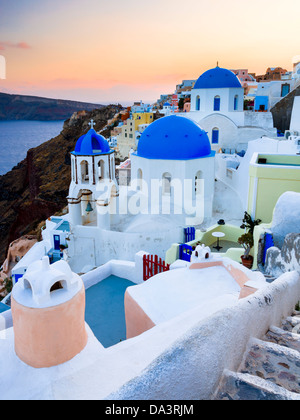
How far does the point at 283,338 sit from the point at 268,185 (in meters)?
8.48

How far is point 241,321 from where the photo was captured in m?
2.79

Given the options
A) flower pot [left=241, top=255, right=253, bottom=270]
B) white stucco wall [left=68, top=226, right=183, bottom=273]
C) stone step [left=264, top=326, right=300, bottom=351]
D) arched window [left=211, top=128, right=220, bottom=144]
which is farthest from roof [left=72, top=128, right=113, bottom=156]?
stone step [left=264, top=326, right=300, bottom=351]

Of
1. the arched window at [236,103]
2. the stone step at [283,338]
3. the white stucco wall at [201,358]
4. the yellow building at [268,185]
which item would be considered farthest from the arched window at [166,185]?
the white stucco wall at [201,358]

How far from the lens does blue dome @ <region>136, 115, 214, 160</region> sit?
A: 14.0 metres

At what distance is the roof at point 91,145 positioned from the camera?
14078 mm

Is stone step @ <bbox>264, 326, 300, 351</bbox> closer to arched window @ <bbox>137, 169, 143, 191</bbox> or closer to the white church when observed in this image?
the white church

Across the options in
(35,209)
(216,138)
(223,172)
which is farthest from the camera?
(35,209)

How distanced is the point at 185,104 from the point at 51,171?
24479 millimetres

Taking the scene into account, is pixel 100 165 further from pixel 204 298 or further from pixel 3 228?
pixel 3 228

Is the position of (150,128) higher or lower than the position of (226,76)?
lower

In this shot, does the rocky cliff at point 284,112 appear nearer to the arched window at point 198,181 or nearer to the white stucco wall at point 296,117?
the white stucco wall at point 296,117

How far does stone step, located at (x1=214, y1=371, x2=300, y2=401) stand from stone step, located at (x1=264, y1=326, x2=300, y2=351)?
3.01ft

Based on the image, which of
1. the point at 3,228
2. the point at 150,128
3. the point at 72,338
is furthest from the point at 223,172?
the point at 3,228

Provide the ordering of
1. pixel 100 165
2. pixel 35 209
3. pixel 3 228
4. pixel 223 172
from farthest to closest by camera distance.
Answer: pixel 3 228 < pixel 35 209 < pixel 223 172 < pixel 100 165
